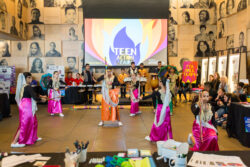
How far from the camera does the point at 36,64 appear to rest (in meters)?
12.4

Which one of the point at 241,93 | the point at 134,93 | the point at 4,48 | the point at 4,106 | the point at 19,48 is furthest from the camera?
the point at 19,48

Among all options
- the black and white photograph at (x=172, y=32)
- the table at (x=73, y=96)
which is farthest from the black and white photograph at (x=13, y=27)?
the black and white photograph at (x=172, y=32)

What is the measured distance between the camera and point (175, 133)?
5508 mm

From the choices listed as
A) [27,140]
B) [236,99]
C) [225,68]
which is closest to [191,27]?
[225,68]

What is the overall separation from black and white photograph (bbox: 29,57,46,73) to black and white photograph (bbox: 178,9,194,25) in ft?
25.4

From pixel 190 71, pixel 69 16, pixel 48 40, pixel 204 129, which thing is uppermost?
pixel 69 16

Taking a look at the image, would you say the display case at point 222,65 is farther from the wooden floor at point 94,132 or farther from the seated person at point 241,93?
the seated person at point 241,93

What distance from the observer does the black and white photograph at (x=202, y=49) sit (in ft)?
41.9

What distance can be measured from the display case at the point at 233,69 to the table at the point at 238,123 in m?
4.03

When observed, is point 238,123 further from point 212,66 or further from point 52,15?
point 52,15

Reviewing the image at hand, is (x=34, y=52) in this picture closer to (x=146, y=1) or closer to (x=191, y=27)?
(x=146, y=1)

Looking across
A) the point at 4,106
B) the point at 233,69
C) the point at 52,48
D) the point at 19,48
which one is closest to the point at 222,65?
the point at 233,69

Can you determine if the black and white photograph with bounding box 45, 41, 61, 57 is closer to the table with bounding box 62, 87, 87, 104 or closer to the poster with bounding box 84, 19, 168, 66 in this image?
the poster with bounding box 84, 19, 168, 66

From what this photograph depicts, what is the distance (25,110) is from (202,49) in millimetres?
10528
